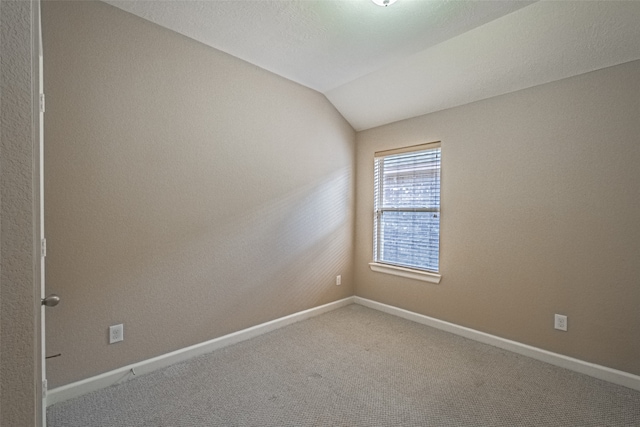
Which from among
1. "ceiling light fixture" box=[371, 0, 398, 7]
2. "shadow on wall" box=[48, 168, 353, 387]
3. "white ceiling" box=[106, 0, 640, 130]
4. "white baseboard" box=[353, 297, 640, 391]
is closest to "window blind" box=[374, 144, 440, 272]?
"shadow on wall" box=[48, 168, 353, 387]

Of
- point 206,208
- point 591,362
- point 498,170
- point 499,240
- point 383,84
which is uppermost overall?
point 383,84

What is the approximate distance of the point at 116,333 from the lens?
6.56 feet

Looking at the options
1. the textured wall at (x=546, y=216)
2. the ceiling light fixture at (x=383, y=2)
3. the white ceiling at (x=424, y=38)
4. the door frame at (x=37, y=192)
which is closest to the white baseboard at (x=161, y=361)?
the door frame at (x=37, y=192)

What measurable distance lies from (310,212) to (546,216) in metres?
2.04

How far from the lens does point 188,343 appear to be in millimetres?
2332

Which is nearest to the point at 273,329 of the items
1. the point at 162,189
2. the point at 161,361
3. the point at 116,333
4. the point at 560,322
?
the point at 161,361

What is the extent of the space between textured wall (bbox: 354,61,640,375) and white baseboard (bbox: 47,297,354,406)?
4.70 feet

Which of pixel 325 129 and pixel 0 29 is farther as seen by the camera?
pixel 325 129

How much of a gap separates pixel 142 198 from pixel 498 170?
9.28 ft

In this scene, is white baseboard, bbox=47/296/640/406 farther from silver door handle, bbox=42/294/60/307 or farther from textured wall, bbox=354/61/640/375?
silver door handle, bbox=42/294/60/307

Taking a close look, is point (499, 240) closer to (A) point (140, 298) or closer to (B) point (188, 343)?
(B) point (188, 343)

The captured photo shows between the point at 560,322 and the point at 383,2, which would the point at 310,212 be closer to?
the point at 383,2

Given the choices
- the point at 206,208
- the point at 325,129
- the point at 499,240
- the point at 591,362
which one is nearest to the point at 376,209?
the point at 325,129

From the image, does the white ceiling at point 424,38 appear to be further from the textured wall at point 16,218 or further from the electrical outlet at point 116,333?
the electrical outlet at point 116,333
